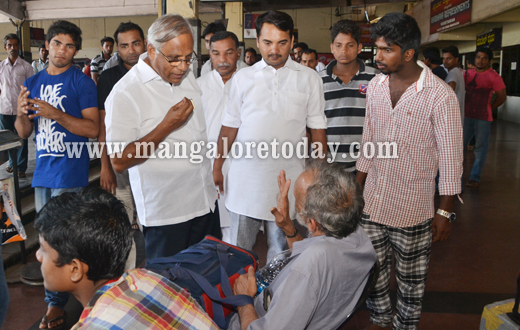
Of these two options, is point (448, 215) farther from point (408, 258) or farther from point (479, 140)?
point (479, 140)

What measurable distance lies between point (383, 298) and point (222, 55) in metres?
1.94

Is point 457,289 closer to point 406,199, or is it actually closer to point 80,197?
point 406,199

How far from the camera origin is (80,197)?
117 cm

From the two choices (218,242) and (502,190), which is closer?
(218,242)

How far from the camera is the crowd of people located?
1156 millimetres

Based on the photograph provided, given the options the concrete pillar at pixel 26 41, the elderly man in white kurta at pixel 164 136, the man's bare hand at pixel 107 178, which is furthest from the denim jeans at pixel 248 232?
the concrete pillar at pixel 26 41

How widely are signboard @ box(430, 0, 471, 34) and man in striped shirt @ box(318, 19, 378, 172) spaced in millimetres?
9354

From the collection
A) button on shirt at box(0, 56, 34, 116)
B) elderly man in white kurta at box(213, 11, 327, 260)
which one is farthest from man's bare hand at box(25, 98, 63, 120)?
button on shirt at box(0, 56, 34, 116)

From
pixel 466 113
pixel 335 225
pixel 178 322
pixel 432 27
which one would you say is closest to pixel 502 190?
pixel 466 113

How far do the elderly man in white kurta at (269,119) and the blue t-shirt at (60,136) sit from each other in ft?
3.02

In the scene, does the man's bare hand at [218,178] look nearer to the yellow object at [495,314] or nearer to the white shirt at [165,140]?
the white shirt at [165,140]

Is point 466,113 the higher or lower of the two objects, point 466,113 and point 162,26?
the lower

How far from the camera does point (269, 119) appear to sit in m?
2.36

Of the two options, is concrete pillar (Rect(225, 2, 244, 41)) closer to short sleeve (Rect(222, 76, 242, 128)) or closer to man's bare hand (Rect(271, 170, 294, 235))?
short sleeve (Rect(222, 76, 242, 128))
